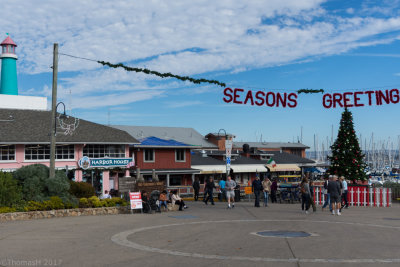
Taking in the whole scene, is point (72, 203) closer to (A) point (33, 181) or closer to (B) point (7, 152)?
(A) point (33, 181)

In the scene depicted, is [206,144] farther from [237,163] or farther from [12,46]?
[12,46]

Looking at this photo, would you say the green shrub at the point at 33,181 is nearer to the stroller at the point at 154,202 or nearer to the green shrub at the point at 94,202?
the green shrub at the point at 94,202

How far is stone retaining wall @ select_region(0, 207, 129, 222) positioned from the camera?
17.5 m

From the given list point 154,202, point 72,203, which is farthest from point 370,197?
point 72,203

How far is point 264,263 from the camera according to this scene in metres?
9.38

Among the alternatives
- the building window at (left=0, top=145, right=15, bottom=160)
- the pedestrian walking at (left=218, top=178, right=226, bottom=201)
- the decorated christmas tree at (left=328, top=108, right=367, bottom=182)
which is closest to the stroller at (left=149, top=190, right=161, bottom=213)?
the pedestrian walking at (left=218, top=178, right=226, bottom=201)

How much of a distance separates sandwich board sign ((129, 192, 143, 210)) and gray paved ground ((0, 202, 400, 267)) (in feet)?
6.74

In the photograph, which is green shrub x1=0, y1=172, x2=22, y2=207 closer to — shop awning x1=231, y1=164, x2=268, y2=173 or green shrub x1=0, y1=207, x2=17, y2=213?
green shrub x1=0, y1=207, x2=17, y2=213

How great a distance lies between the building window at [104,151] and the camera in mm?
37562

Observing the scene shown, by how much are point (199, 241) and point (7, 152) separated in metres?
25.4

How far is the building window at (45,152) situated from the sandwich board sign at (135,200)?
1641 cm

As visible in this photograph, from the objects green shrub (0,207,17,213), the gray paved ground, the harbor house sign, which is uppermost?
the harbor house sign

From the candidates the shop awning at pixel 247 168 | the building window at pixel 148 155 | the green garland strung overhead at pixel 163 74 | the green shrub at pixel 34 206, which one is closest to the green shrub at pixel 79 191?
the green shrub at pixel 34 206

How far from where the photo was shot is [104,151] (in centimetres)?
3875
